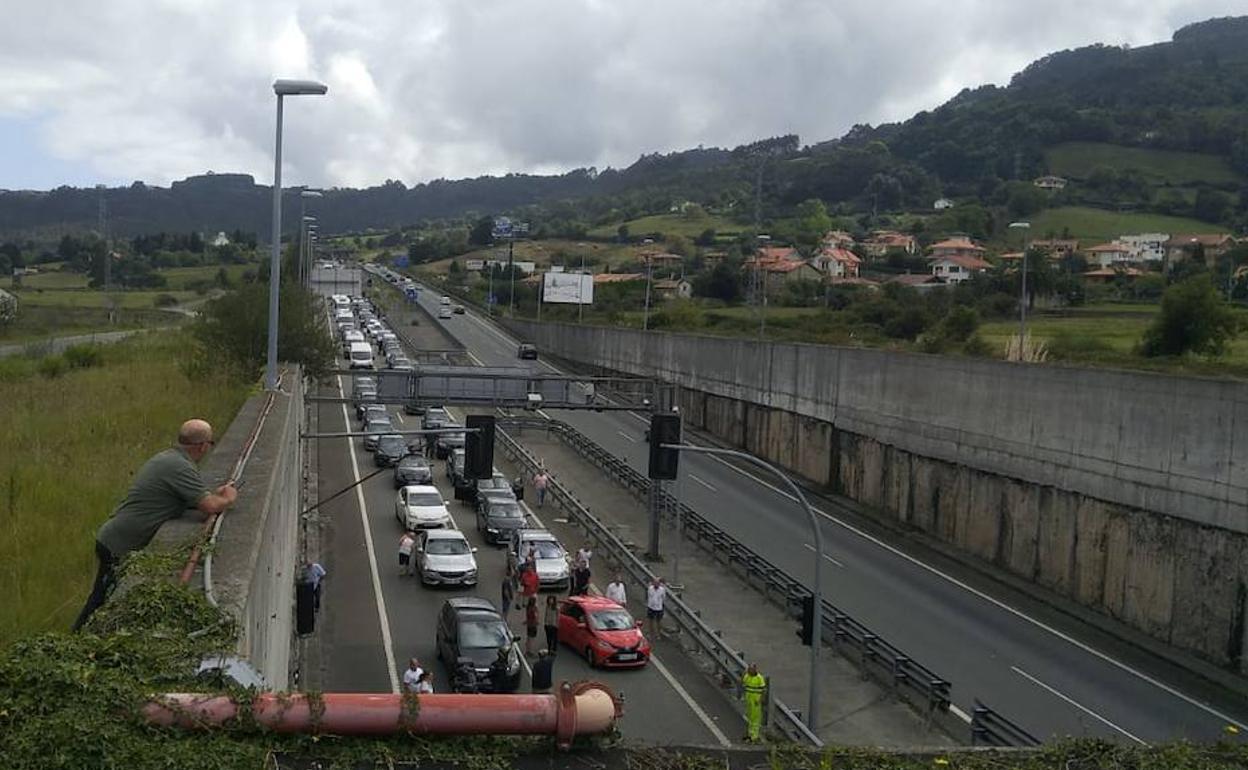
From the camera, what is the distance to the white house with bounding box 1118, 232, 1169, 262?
116175mm

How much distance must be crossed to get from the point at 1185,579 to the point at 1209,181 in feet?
467

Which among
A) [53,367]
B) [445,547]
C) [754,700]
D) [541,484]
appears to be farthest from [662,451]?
[53,367]

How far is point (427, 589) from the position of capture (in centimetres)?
2845

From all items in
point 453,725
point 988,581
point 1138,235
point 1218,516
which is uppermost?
point 1138,235

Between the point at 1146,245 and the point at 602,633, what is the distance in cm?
11318

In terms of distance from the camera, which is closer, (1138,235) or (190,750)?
(190,750)

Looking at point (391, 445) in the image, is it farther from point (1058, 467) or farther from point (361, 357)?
point (1058, 467)

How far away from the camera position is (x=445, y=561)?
28.6 m

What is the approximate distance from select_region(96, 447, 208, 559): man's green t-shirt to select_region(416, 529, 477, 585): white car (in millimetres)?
20617

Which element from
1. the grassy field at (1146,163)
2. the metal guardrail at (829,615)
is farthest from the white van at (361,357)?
the grassy field at (1146,163)

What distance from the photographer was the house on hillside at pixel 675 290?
382ft

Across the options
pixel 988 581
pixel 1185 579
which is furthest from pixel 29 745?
pixel 988 581

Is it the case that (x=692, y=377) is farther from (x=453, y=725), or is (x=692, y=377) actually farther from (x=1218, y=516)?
(x=453, y=725)

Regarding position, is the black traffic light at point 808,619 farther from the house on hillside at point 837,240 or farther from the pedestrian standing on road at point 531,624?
the house on hillside at point 837,240
